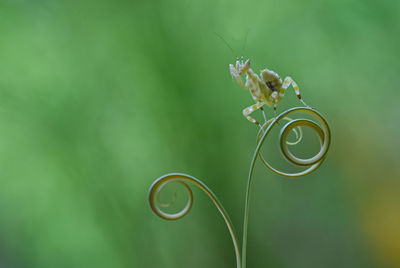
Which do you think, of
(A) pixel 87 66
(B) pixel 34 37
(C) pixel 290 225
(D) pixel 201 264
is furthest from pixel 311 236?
(B) pixel 34 37

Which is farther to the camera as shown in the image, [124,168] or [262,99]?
[124,168]

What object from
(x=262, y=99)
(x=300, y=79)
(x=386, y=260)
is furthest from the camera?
(x=300, y=79)

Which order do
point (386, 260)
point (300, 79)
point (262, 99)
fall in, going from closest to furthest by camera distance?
point (262, 99) → point (386, 260) → point (300, 79)

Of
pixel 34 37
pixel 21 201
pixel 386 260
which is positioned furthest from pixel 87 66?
pixel 386 260

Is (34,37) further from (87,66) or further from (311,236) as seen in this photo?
(311,236)

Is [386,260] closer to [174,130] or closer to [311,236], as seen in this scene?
[311,236]

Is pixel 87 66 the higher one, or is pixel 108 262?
pixel 87 66

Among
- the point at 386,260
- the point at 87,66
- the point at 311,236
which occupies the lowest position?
the point at 386,260
